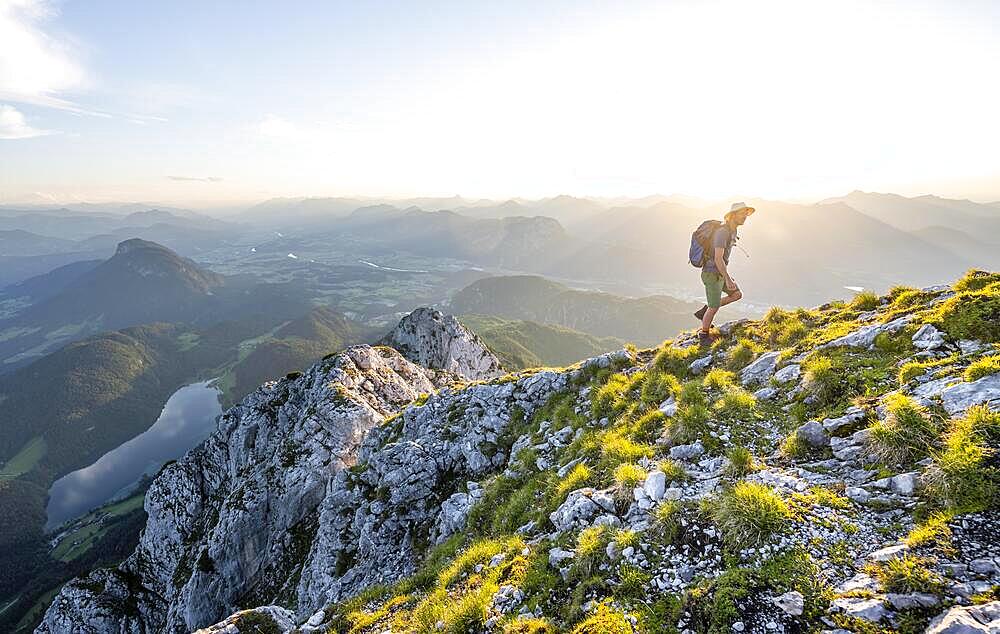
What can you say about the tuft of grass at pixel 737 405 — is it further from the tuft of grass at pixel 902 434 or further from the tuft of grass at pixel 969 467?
the tuft of grass at pixel 969 467

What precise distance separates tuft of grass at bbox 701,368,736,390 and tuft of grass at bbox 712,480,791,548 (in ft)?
17.8

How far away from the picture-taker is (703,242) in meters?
15.4

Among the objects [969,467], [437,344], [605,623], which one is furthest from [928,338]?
[437,344]

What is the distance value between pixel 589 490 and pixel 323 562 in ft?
60.0

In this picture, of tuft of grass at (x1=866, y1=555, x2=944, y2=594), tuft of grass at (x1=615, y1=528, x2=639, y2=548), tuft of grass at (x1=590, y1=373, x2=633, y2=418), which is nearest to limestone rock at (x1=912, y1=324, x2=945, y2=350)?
tuft of grass at (x1=866, y1=555, x2=944, y2=594)

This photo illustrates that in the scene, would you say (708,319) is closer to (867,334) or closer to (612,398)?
(612,398)

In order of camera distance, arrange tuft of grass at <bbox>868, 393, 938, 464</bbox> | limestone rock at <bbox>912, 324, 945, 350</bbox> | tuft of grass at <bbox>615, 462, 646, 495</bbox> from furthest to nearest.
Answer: limestone rock at <bbox>912, 324, 945, 350</bbox> < tuft of grass at <bbox>615, 462, 646, 495</bbox> < tuft of grass at <bbox>868, 393, 938, 464</bbox>

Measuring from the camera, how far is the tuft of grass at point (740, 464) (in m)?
8.58

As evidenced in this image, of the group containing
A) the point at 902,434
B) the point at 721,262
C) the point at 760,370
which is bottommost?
the point at 760,370

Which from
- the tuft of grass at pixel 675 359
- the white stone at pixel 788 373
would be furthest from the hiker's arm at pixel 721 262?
the white stone at pixel 788 373

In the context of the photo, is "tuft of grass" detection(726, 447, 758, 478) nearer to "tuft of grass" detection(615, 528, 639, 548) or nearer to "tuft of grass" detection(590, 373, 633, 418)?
"tuft of grass" detection(615, 528, 639, 548)

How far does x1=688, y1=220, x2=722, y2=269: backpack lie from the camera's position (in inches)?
601

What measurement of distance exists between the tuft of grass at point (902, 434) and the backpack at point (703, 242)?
843 cm

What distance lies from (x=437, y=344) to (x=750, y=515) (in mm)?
70332
